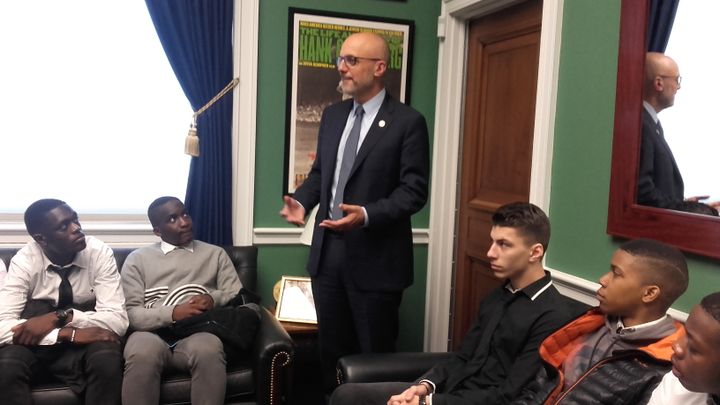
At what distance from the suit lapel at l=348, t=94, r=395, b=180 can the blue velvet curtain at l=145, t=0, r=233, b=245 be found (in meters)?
1.18

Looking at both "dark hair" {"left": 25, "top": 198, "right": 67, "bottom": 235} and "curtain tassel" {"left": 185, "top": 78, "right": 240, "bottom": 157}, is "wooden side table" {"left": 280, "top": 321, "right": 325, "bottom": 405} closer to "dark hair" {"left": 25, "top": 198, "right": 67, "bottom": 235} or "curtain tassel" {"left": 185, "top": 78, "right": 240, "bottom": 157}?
"curtain tassel" {"left": 185, "top": 78, "right": 240, "bottom": 157}

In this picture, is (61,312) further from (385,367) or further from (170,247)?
(385,367)

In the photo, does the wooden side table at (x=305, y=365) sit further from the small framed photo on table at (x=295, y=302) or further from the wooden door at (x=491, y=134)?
the wooden door at (x=491, y=134)

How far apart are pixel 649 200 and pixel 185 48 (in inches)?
90.7

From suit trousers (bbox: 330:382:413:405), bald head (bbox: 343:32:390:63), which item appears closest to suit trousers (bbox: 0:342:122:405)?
suit trousers (bbox: 330:382:413:405)

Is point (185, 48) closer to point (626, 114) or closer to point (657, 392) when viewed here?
point (626, 114)

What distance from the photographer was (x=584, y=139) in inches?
87.0

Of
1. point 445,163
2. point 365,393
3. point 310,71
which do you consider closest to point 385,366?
point 365,393

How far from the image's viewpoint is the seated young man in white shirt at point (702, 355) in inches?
44.8

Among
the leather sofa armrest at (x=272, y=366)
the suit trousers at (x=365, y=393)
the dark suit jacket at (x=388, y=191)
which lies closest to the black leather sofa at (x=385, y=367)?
the suit trousers at (x=365, y=393)

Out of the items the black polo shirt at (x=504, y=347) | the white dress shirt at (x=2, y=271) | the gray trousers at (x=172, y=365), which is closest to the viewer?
the black polo shirt at (x=504, y=347)

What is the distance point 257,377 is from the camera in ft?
8.10

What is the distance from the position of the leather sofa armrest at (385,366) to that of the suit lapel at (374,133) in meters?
0.66

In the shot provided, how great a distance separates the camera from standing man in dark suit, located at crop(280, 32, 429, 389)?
88.7 inches
